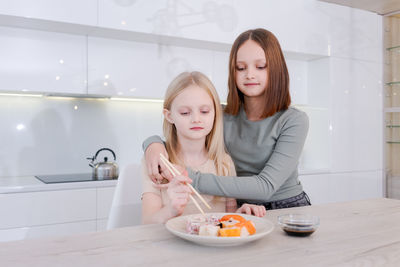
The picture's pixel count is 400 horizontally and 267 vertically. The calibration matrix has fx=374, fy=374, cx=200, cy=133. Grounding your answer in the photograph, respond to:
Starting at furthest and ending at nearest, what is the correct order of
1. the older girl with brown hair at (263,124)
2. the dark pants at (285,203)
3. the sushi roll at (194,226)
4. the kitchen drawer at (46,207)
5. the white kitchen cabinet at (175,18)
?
the white kitchen cabinet at (175,18), the kitchen drawer at (46,207), the dark pants at (285,203), the older girl with brown hair at (263,124), the sushi roll at (194,226)

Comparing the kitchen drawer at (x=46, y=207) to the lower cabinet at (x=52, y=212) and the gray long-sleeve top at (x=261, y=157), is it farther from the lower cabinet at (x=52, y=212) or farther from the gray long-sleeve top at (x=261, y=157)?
the gray long-sleeve top at (x=261, y=157)

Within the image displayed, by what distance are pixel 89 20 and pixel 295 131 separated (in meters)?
1.56

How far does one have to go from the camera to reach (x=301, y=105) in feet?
10.9

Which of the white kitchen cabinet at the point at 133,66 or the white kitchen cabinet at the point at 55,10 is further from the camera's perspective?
the white kitchen cabinet at the point at 133,66

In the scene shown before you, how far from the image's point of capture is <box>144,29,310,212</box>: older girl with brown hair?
1235 mm

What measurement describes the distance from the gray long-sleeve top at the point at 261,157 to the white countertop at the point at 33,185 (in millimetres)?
1062

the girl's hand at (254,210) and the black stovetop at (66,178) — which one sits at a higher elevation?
the girl's hand at (254,210)

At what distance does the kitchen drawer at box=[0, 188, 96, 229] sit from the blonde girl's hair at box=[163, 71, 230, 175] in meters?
1.14

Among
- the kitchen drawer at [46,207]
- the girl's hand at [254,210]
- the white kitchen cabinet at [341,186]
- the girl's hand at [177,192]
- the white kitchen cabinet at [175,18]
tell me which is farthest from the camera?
the white kitchen cabinet at [341,186]

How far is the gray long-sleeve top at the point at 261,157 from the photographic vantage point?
3.65 ft

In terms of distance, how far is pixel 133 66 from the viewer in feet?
8.42

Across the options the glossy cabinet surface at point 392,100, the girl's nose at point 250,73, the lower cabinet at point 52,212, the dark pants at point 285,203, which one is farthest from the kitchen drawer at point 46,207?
the glossy cabinet surface at point 392,100

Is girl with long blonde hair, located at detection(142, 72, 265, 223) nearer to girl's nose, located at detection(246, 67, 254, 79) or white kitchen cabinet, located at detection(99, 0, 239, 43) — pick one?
girl's nose, located at detection(246, 67, 254, 79)

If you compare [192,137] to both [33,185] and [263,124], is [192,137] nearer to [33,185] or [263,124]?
[263,124]
